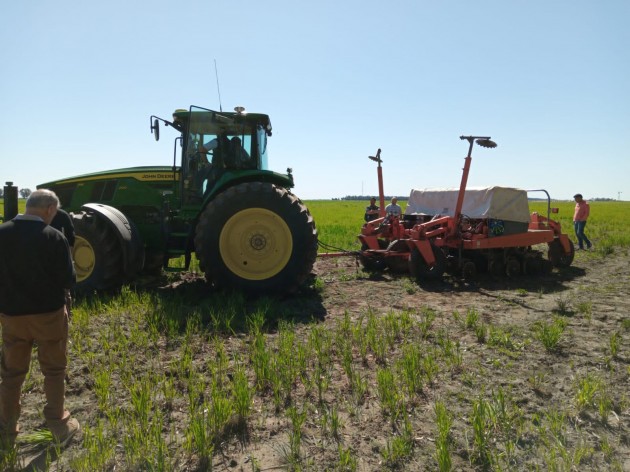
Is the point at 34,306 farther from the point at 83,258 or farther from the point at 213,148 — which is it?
the point at 213,148

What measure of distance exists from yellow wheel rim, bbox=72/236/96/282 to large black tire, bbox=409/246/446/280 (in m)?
5.18

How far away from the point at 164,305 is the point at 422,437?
361cm

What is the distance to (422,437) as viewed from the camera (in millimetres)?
2934

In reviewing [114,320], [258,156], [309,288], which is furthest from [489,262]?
[114,320]

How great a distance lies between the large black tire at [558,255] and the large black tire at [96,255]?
8.64 m

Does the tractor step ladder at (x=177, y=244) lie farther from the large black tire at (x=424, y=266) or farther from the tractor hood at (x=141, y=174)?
the large black tire at (x=424, y=266)

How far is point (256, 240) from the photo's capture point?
619 cm

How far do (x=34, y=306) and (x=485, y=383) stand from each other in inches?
133

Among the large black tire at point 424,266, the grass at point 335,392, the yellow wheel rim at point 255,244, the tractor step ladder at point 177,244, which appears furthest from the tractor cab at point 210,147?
the large black tire at point 424,266

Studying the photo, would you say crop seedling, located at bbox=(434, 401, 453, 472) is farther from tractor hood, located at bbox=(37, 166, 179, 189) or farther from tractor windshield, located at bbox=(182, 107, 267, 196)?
tractor hood, located at bbox=(37, 166, 179, 189)

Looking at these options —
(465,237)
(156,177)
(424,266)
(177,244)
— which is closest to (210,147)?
(156,177)

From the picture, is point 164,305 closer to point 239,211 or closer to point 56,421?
point 239,211

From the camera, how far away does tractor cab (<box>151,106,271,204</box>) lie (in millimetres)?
6637

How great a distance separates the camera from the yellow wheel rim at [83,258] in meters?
6.27
